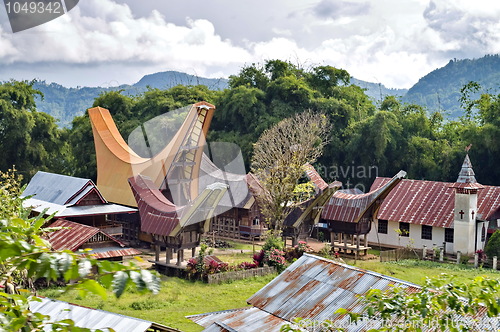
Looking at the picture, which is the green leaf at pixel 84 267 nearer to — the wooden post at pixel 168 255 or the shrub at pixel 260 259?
the wooden post at pixel 168 255

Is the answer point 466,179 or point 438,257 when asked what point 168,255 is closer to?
point 438,257

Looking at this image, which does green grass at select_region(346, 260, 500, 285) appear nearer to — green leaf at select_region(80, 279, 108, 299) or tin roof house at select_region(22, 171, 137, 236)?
tin roof house at select_region(22, 171, 137, 236)

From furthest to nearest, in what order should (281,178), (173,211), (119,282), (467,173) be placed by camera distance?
(281,178)
(467,173)
(173,211)
(119,282)

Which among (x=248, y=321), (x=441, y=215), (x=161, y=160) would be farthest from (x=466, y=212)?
(x=248, y=321)

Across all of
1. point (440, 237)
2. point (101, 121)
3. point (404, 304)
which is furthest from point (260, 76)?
point (404, 304)

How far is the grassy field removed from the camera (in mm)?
15047

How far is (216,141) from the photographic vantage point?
32719 mm

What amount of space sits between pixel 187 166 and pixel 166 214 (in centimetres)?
470

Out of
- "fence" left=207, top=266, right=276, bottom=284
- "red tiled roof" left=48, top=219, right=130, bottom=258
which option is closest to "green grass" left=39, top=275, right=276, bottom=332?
"fence" left=207, top=266, right=276, bottom=284

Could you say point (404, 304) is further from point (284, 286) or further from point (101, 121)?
point (101, 121)

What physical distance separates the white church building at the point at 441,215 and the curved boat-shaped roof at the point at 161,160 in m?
7.64

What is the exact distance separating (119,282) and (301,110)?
30123mm

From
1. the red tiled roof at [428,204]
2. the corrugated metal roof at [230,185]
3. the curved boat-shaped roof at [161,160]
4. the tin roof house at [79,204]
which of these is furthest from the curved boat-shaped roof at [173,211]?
the red tiled roof at [428,204]

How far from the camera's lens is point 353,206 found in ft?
73.4
